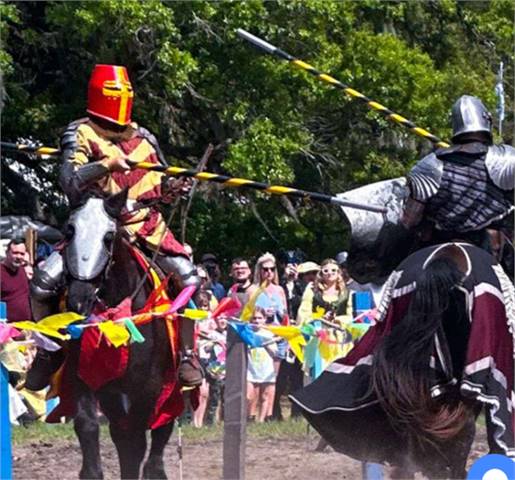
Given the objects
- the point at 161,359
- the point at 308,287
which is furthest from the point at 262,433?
the point at 161,359

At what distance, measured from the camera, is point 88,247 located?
8.09 metres

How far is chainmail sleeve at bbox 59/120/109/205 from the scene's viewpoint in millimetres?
8320

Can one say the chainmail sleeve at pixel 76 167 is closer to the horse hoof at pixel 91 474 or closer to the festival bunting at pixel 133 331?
the festival bunting at pixel 133 331

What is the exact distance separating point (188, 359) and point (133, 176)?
3.50ft

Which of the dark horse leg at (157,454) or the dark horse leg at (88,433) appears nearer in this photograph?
the dark horse leg at (88,433)

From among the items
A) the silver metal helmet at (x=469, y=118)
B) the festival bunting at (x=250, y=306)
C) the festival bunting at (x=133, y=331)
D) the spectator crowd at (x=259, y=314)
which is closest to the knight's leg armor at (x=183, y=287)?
the festival bunting at (x=133, y=331)

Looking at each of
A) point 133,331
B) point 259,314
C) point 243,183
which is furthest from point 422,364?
point 259,314

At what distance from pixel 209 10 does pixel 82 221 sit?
9468 millimetres

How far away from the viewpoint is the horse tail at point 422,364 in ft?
24.2

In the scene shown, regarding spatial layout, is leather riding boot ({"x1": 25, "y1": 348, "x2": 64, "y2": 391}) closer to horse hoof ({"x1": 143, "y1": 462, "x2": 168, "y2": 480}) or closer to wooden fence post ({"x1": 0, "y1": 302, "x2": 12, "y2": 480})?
horse hoof ({"x1": 143, "y1": 462, "x2": 168, "y2": 480})

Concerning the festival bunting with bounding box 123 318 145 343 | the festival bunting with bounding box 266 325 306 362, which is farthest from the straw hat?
the festival bunting with bounding box 123 318 145 343

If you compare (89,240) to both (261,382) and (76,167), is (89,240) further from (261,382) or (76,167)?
(261,382)

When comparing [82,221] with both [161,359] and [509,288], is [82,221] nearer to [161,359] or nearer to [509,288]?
[161,359]

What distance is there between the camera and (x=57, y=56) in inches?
746
